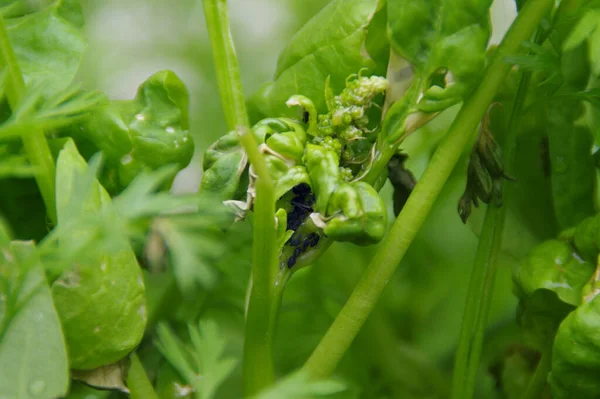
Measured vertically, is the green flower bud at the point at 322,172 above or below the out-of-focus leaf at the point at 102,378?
above

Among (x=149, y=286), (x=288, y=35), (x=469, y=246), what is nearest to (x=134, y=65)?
(x=288, y=35)

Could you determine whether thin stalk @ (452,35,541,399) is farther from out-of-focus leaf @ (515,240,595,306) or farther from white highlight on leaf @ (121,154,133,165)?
white highlight on leaf @ (121,154,133,165)

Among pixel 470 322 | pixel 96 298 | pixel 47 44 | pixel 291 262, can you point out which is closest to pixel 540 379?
pixel 470 322

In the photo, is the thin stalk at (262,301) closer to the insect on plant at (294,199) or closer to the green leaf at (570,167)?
the insect on plant at (294,199)

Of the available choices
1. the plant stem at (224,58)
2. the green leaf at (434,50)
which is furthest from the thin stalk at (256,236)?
the green leaf at (434,50)

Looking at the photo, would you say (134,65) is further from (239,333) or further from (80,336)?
(80,336)
